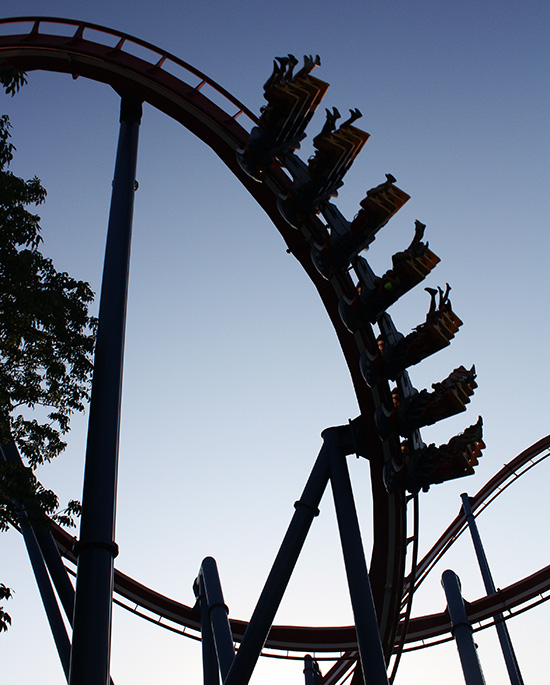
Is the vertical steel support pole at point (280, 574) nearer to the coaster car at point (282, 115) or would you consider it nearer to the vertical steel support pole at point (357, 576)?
the vertical steel support pole at point (357, 576)

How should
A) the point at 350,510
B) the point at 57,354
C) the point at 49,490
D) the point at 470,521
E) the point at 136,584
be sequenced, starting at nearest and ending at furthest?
the point at 49,490
the point at 57,354
the point at 350,510
the point at 136,584
the point at 470,521

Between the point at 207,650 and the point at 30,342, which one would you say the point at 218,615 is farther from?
the point at 30,342

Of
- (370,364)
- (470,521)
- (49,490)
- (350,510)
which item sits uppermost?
(470,521)

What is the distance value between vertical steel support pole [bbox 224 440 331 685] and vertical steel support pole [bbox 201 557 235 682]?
1.03 m

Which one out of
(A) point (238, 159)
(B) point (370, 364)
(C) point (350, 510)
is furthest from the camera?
(A) point (238, 159)

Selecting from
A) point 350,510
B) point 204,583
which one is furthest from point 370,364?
point 204,583

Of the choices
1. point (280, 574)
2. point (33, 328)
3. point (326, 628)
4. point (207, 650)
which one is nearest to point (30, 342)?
point (33, 328)

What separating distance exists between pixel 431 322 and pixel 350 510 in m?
2.09

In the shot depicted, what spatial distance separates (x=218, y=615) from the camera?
26.9ft

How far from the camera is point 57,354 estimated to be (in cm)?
539

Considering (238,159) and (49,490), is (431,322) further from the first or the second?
(49,490)

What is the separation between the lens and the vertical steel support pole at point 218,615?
7.51 m

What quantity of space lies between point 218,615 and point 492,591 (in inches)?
230

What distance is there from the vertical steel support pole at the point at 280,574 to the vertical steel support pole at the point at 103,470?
221 centimetres
